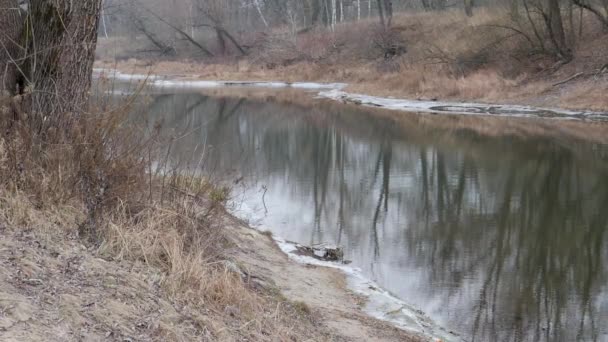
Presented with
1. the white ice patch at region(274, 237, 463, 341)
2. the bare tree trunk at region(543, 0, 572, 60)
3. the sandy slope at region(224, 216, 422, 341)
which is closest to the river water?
the white ice patch at region(274, 237, 463, 341)

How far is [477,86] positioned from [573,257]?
20.7m

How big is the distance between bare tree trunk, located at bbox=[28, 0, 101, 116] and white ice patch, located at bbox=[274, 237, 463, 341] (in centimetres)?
361

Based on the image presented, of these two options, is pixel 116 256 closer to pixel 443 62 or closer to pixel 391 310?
pixel 391 310

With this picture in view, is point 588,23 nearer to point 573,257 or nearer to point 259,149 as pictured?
point 259,149

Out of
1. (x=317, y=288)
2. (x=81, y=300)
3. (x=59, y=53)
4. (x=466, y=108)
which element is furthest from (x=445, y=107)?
(x=81, y=300)

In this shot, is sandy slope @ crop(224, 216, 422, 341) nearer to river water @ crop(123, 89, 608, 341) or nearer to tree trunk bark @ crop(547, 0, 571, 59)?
river water @ crop(123, 89, 608, 341)

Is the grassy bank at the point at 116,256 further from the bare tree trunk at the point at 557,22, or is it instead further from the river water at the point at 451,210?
the bare tree trunk at the point at 557,22

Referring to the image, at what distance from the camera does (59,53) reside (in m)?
6.14

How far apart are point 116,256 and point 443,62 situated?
29.7 meters

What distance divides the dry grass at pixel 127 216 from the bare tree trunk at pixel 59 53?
0.21 m

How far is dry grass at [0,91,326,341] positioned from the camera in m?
4.93

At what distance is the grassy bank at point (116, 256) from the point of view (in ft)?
13.0

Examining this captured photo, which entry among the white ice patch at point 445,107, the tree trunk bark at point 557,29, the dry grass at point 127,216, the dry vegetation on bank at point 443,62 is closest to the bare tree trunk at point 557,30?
the tree trunk bark at point 557,29

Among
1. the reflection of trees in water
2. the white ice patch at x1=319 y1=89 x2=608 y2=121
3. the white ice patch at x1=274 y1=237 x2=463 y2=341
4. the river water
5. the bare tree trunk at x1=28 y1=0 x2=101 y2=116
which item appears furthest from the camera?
the white ice patch at x1=319 y1=89 x2=608 y2=121
